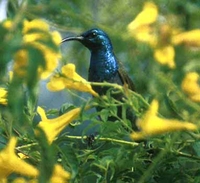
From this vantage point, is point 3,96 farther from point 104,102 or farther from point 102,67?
point 102,67

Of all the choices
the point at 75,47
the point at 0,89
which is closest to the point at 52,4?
the point at 0,89

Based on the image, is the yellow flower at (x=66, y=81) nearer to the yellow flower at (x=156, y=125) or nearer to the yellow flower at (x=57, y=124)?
the yellow flower at (x=57, y=124)

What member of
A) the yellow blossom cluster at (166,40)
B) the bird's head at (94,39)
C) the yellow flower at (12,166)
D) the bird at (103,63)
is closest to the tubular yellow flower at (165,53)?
the yellow blossom cluster at (166,40)

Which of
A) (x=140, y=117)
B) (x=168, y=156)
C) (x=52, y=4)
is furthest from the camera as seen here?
(x=168, y=156)

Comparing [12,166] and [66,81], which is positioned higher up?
[66,81]

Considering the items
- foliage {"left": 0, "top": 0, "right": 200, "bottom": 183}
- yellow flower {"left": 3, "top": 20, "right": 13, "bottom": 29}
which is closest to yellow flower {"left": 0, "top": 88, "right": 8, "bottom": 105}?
foliage {"left": 0, "top": 0, "right": 200, "bottom": 183}

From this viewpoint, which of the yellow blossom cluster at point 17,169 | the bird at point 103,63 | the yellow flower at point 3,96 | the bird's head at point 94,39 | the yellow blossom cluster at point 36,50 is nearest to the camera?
the yellow blossom cluster at point 36,50

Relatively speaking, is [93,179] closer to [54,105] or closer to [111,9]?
[111,9]

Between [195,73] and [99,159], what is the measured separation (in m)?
0.30

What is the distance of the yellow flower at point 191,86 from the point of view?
82 centimetres

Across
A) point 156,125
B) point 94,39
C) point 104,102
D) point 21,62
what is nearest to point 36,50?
point 21,62

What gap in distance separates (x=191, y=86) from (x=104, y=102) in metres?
0.18

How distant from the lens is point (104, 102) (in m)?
0.96

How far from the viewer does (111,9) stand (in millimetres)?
1421
